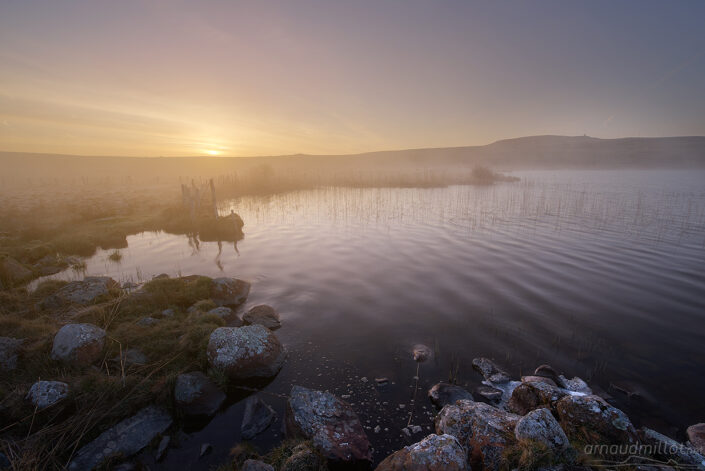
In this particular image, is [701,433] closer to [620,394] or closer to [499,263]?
[620,394]

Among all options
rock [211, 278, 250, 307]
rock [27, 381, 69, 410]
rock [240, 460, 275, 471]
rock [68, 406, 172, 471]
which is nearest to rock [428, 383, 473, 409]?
rock [240, 460, 275, 471]

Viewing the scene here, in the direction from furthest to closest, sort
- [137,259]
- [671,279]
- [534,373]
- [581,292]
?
[137,259] < [671,279] < [581,292] < [534,373]

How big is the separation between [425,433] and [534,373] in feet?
10.6

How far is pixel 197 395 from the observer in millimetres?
6078

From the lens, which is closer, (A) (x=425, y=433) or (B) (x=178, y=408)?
(A) (x=425, y=433)

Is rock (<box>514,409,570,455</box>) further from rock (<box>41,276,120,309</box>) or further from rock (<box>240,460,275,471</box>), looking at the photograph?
rock (<box>41,276,120,309</box>)

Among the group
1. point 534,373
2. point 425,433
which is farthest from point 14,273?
point 534,373

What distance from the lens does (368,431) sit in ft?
17.9

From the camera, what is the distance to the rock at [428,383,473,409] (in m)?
6.07

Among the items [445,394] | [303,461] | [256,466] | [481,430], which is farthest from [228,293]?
[481,430]

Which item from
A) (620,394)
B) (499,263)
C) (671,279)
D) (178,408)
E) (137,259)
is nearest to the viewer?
(178,408)

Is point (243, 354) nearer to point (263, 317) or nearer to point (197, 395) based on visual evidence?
point (197, 395)

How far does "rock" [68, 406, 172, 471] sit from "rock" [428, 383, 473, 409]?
16.3 feet

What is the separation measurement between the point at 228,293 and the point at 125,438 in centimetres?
575
